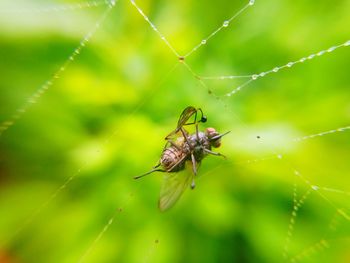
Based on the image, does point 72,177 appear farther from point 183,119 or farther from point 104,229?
point 183,119

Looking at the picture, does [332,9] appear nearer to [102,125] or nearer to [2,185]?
[102,125]

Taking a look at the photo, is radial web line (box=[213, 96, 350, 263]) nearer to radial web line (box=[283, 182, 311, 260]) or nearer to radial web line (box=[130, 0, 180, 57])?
radial web line (box=[283, 182, 311, 260])

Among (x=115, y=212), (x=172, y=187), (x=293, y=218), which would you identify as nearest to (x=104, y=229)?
(x=115, y=212)

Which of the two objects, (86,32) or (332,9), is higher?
(86,32)

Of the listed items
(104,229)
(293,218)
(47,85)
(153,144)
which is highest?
(47,85)

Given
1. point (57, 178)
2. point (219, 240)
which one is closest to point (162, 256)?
point (219, 240)

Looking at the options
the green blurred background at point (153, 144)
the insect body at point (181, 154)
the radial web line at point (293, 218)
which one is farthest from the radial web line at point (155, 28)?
the radial web line at point (293, 218)
